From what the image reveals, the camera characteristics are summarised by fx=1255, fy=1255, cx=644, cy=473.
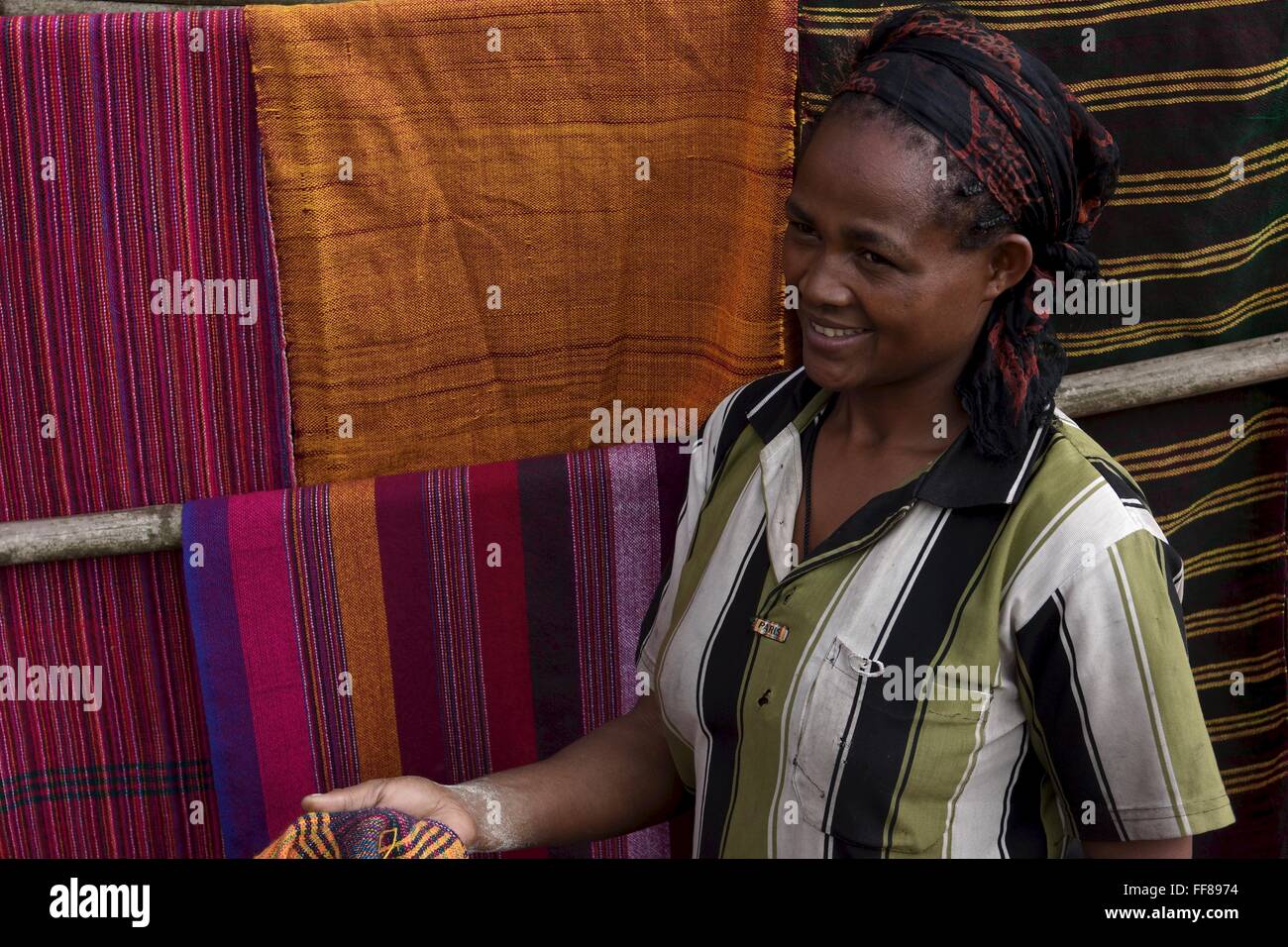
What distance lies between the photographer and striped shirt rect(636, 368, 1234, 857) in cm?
120

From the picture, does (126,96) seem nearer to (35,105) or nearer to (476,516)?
(35,105)

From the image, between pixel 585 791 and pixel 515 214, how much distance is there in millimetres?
773

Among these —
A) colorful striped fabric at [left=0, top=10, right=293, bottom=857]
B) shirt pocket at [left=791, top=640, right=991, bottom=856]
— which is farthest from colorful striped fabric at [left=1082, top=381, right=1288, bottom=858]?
colorful striped fabric at [left=0, top=10, right=293, bottom=857]

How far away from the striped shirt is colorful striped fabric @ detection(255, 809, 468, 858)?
0.35 m

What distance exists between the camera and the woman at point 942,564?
120cm

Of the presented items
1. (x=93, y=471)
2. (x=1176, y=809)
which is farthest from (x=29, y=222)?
(x=1176, y=809)

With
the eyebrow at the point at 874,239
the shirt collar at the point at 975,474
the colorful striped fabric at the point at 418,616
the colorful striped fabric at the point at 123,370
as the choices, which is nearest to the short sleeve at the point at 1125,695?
the shirt collar at the point at 975,474

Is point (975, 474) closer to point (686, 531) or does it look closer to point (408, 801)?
point (686, 531)

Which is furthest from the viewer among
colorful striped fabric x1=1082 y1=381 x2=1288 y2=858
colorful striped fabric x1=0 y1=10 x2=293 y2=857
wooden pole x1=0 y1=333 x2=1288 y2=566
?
colorful striped fabric x1=1082 y1=381 x2=1288 y2=858

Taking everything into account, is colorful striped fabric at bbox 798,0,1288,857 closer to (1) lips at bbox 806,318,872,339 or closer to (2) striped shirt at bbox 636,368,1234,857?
(1) lips at bbox 806,318,872,339

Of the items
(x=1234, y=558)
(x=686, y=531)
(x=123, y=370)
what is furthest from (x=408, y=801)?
(x=1234, y=558)

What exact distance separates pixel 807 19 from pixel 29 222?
1.05 meters

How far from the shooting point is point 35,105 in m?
1.57

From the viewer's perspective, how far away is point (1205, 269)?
1905mm
